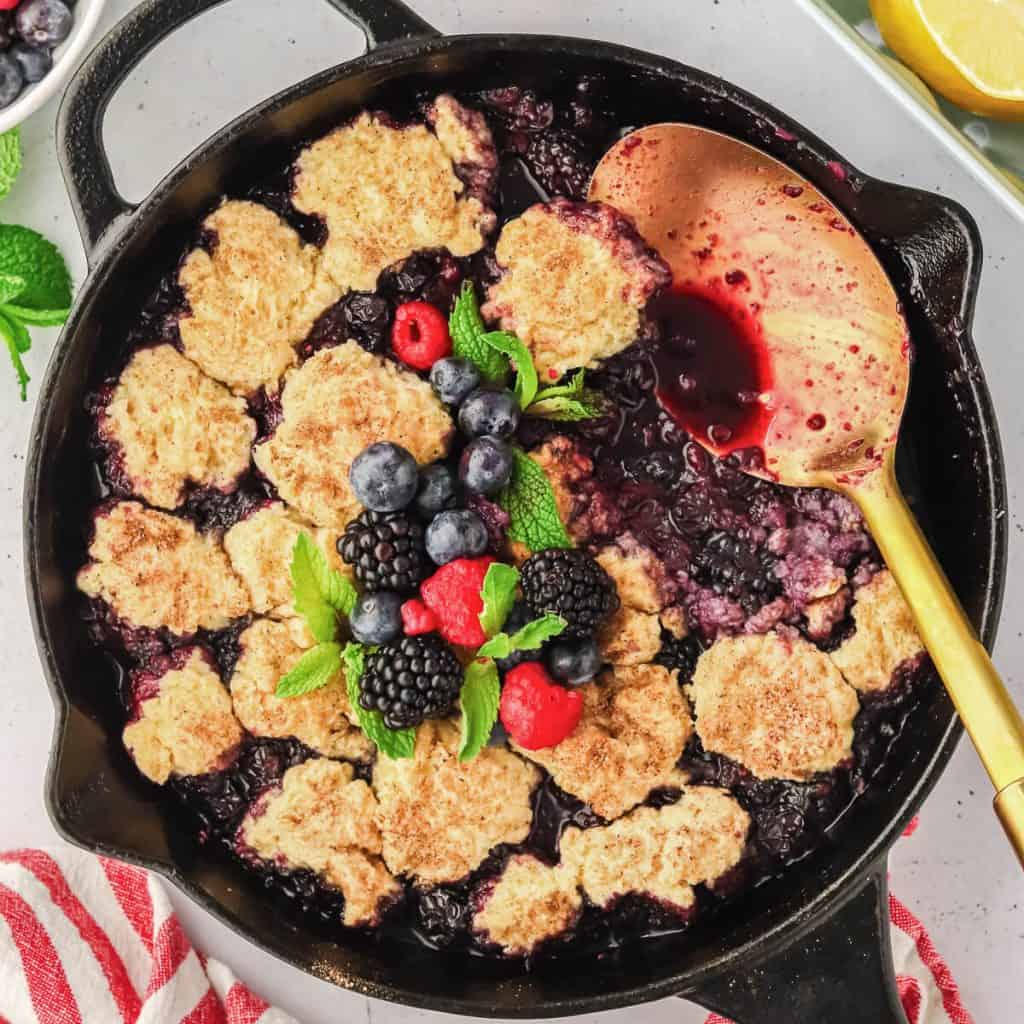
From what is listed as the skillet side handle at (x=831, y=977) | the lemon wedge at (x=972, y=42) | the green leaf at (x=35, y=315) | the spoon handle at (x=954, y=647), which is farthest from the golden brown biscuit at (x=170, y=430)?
the lemon wedge at (x=972, y=42)

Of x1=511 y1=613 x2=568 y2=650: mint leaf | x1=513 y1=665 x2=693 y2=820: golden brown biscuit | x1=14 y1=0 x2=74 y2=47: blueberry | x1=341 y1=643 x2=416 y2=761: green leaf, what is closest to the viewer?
Answer: x1=511 y1=613 x2=568 y2=650: mint leaf

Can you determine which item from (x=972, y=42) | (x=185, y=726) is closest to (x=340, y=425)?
(x=185, y=726)

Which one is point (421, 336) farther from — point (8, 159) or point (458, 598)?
point (8, 159)

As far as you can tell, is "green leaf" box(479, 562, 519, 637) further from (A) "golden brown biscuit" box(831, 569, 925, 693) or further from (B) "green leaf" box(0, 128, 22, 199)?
(B) "green leaf" box(0, 128, 22, 199)

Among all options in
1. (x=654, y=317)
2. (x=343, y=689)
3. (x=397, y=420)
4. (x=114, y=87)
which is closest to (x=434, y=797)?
(x=343, y=689)

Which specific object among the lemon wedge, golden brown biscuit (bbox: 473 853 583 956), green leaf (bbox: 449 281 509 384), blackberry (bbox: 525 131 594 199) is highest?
the lemon wedge

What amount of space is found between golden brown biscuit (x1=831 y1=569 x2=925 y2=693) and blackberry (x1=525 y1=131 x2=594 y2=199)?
866 mm

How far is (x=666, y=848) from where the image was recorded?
207 cm

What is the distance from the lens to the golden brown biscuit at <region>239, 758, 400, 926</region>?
207 centimetres

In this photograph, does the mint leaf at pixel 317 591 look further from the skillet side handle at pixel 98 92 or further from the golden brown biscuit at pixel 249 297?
the skillet side handle at pixel 98 92

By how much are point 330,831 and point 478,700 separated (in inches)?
14.7

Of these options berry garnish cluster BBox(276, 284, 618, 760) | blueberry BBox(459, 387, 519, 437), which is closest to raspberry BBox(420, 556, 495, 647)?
berry garnish cluster BBox(276, 284, 618, 760)

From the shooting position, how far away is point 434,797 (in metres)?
2.06

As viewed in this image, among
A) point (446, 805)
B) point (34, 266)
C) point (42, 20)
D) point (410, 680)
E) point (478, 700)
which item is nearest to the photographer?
point (410, 680)
